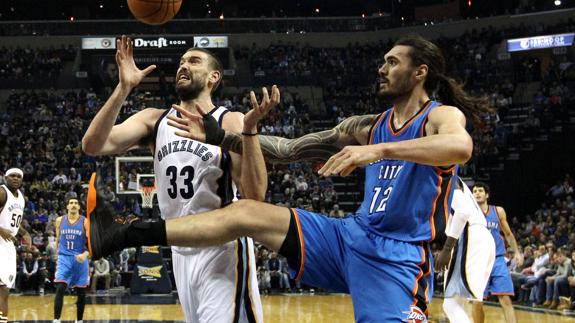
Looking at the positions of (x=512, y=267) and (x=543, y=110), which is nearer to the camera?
(x=512, y=267)

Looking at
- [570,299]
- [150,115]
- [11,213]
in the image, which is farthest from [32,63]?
[150,115]

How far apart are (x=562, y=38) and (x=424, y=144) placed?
82.6 ft

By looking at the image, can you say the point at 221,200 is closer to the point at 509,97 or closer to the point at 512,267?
the point at 512,267

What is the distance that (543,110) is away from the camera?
78.8ft

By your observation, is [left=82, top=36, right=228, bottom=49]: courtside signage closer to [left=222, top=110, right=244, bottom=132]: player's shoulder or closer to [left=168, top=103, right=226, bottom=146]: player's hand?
[left=222, top=110, right=244, bottom=132]: player's shoulder

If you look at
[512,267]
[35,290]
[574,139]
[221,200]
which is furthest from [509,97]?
[221,200]

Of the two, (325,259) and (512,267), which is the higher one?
(325,259)

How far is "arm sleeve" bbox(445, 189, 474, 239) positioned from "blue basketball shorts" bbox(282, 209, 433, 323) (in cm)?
316

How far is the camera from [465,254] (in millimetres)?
8094

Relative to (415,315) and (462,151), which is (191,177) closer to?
(415,315)

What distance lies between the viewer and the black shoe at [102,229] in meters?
4.16

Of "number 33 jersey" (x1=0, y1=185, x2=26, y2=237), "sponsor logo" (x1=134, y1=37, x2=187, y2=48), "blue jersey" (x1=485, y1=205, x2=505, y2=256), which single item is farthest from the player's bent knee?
"sponsor logo" (x1=134, y1=37, x2=187, y2=48)

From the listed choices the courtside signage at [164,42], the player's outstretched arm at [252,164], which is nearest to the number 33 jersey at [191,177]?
the player's outstretched arm at [252,164]

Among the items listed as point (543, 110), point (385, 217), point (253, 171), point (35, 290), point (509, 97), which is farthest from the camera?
point (509, 97)
